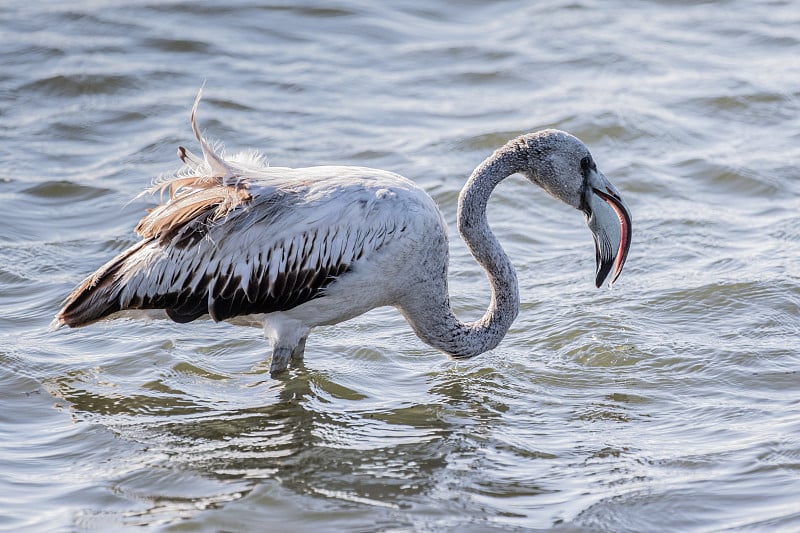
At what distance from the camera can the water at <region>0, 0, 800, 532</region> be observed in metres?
6.66

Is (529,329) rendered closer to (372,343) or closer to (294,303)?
(372,343)

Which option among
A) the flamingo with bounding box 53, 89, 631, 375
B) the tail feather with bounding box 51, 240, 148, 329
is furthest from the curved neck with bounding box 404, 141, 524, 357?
the tail feather with bounding box 51, 240, 148, 329

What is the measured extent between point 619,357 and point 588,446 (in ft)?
4.83

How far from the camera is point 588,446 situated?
23.6 feet

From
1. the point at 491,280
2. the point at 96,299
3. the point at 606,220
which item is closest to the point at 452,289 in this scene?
the point at 491,280

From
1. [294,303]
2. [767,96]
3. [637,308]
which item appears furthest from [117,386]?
[767,96]

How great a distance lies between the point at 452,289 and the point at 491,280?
1972 mm

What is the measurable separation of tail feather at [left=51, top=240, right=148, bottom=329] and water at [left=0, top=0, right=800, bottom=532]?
21.4 inches

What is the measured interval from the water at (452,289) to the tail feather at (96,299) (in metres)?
0.54

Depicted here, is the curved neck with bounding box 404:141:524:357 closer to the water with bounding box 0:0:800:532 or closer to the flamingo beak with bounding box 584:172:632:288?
the water with bounding box 0:0:800:532

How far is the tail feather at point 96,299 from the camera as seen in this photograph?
309 inches

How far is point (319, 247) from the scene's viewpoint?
7.52 metres

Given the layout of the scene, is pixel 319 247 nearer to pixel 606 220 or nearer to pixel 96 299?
pixel 96 299

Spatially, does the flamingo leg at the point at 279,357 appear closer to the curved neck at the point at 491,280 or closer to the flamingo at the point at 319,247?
the flamingo at the point at 319,247
